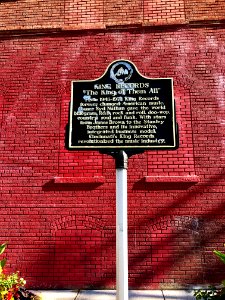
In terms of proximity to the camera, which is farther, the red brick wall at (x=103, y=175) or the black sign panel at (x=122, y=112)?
the red brick wall at (x=103, y=175)

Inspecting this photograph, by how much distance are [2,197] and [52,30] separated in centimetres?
402

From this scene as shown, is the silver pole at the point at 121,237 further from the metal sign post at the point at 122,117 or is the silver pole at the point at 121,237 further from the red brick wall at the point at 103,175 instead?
the red brick wall at the point at 103,175

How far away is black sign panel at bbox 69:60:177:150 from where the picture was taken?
12.8ft

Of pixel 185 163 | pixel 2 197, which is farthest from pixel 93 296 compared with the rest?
pixel 185 163

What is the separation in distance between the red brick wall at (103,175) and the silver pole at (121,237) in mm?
2593

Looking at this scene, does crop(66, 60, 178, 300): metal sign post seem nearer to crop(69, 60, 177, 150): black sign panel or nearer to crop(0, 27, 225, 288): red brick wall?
crop(69, 60, 177, 150): black sign panel

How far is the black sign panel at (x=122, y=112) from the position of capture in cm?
389

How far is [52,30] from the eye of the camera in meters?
7.52

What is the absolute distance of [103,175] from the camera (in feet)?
21.4

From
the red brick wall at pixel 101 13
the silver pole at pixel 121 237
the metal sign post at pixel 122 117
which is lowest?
the silver pole at pixel 121 237

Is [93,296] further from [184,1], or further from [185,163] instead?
[184,1]

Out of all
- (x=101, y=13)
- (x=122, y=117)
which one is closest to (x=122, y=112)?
(x=122, y=117)

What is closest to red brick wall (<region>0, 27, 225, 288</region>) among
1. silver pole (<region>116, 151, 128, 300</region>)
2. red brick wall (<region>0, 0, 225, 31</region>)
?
red brick wall (<region>0, 0, 225, 31</region>)

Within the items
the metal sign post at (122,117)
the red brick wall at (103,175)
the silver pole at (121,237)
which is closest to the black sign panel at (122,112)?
the metal sign post at (122,117)
